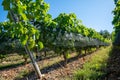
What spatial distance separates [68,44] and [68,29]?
1.22 m

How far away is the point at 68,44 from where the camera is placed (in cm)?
1959

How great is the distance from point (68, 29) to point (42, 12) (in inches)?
213

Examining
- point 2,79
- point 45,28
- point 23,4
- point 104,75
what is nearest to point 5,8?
point 23,4

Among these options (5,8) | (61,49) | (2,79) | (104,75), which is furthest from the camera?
(61,49)

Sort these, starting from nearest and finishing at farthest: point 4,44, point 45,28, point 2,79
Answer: point 2,79 → point 45,28 → point 4,44

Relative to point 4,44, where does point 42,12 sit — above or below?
above

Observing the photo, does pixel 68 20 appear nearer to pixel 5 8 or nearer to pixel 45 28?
pixel 45 28

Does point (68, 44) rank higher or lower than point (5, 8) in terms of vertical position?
lower

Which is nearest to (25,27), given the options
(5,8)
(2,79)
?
(5,8)

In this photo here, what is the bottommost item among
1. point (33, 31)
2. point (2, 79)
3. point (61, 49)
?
point (2, 79)

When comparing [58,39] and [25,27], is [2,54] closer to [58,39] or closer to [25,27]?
[58,39]

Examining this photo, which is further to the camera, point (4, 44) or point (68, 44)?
point (4, 44)

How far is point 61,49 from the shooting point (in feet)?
63.1

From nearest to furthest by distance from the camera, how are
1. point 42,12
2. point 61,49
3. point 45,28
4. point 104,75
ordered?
point 104,75
point 42,12
point 61,49
point 45,28
